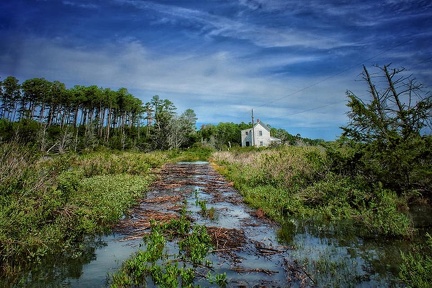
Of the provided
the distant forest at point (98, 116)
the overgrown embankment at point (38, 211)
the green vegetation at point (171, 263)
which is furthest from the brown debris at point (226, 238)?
the distant forest at point (98, 116)

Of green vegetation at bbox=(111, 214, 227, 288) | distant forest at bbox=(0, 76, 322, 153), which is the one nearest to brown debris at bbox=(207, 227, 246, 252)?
green vegetation at bbox=(111, 214, 227, 288)

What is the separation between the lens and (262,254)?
627 cm

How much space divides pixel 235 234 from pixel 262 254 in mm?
1490

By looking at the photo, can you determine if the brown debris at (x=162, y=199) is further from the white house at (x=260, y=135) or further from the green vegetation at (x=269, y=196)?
the white house at (x=260, y=135)

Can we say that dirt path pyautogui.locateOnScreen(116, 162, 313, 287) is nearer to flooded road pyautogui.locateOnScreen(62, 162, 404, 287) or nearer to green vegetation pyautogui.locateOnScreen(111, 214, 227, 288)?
flooded road pyautogui.locateOnScreen(62, 162, 404, 287)

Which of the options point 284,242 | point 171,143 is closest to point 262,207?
point 284,242

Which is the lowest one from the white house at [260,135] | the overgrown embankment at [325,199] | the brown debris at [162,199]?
the brown debris at [162,199]

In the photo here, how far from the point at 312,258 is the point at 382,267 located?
1316mm

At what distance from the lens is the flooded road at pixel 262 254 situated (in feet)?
16.4

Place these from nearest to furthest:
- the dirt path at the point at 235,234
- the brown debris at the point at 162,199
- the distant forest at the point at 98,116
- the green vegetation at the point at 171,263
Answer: the green vegetation at the point at 171,263
the dirt path at the point at 235,234
the brown debris at the point at 162,199
the distant forest at the point at 98,116

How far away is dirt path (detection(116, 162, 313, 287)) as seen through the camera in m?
5.14

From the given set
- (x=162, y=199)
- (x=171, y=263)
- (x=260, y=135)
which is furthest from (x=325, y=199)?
(x=260, y=135)

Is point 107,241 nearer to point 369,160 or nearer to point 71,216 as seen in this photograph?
point 71,216

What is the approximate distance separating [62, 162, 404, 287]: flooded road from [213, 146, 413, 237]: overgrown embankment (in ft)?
3.05
